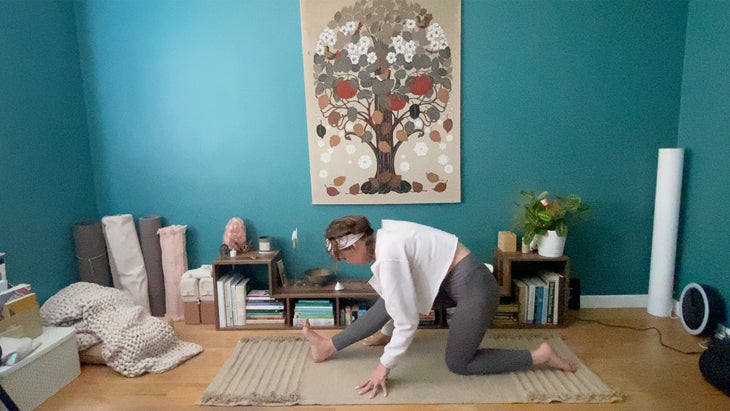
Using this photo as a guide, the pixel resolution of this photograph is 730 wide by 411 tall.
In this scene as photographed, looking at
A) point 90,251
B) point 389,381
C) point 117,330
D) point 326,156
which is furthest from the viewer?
point 326,156

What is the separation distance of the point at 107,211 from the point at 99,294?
0.84 metres

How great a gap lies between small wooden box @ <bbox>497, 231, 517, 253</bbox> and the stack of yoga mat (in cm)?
207

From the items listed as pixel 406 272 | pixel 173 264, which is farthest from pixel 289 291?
pixel 406 272

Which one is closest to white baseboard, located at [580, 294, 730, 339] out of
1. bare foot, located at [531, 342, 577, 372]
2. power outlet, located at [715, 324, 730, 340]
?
power outlet, located at [715, 324, 730, 340]

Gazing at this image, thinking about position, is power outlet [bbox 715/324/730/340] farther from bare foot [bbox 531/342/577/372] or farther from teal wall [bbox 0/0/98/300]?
teal wall [bbox 0/0/98/300]

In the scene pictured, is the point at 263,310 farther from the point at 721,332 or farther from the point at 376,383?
the point at 721,332

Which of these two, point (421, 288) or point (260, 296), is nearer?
point (421, 288)

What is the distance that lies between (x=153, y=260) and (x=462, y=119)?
2.22 m

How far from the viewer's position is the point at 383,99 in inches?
116

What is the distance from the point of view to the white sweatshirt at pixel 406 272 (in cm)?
196

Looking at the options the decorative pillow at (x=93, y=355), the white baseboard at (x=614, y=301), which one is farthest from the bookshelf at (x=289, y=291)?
the white baseboard at (x=614, y=301)

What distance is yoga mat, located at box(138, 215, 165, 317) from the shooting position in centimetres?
304

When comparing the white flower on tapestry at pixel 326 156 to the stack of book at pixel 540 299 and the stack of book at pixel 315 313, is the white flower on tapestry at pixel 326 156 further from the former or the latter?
the stack of book at pixel 540 299

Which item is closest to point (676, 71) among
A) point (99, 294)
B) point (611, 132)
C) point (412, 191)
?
point (611, 132)
